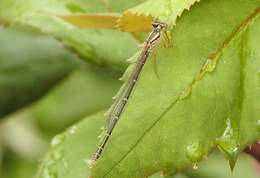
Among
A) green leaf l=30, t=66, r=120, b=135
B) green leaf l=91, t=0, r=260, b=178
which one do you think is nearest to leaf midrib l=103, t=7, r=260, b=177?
green leaf l=91, t=0, r=260, b=178

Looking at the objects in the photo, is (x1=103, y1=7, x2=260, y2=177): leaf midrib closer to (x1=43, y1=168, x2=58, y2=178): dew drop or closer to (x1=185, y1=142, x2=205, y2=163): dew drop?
(x1=185, y1=142, x2=205, y2=163): dew drop

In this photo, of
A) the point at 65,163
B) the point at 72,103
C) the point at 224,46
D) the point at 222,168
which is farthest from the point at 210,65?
the point at 72,103

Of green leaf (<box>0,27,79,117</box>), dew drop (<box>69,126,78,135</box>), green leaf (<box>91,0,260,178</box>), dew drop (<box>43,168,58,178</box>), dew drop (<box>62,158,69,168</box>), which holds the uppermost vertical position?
green leaf (<box>0,27,79,117</box>)

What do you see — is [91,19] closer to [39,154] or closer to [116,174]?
[116,174]

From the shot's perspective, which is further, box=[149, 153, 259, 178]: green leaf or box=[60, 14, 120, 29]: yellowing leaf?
box=[149, 153, 259, 178]: green leaf

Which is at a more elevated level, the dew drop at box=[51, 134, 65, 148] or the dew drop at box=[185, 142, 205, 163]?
the dew drop at box=[51, 134, 65, 148]

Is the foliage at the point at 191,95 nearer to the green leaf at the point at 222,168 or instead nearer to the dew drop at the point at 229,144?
the dew drop at the point at 229,144

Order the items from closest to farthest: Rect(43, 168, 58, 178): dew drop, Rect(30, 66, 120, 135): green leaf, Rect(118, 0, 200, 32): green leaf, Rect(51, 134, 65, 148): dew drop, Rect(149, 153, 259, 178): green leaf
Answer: Rect(118, 0, 200, 32): green leaf
Rect(43, 168, 58, 178): dew drop
Rect(51, 134, 65, 148): dew drop
Rect(149, 153, 259, 178): green leaf
Rect(30, 66, 120, 135): green leaf
